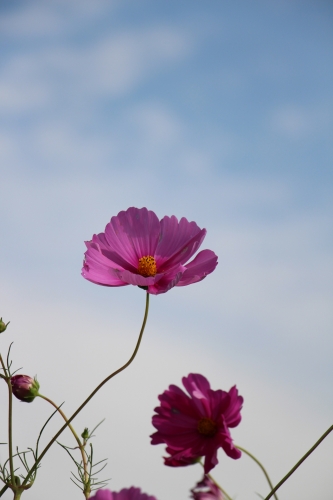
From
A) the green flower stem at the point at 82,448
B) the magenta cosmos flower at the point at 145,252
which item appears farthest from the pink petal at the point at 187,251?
the green flower stem at the point at 82,448

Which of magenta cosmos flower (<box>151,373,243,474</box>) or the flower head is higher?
magenta cosmos flower (<box>151,373,243,474</box>)

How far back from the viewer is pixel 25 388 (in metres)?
0.56

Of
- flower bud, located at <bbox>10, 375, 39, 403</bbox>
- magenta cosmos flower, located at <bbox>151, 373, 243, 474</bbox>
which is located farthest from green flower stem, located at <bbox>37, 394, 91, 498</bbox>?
magenta cosmos flower, located at <bbox>151, 373, 243, 474</bbox>

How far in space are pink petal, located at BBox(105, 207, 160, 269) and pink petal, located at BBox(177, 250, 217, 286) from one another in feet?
0.19

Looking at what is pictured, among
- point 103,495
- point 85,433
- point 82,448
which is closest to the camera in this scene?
point 103,495

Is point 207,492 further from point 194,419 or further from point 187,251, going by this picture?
point 187,251

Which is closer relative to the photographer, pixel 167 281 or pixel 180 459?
pixel 180 459

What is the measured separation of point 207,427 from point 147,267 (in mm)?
202

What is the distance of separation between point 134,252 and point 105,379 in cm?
15

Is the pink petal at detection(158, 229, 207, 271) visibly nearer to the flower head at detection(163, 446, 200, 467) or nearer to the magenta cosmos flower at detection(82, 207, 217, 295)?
the magenta cosmos flower at detection(82, 207, 217, 295)

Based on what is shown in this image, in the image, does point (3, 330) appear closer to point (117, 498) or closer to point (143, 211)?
point (143, 211)

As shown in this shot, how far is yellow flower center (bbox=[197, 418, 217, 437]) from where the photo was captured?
0.37 metres

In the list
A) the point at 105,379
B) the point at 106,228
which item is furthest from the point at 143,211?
the point at 105,379

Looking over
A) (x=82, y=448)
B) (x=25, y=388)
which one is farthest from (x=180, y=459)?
(x=25, y=388)
